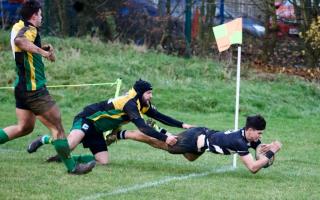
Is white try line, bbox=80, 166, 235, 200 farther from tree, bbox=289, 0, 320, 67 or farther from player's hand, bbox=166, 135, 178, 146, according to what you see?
tree, bbox=289, 0, 320, 67

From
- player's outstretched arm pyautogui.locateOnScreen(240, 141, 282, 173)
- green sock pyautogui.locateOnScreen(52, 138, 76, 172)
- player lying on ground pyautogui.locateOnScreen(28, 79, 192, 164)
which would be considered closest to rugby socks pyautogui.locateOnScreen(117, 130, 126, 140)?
player lying on ground pyautogui.locateOnScreen(28, 79, 192, 164)

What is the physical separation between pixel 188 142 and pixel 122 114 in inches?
35.5

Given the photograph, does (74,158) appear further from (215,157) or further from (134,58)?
(134,58)

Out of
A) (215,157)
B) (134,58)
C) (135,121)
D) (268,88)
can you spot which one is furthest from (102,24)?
(135,121)

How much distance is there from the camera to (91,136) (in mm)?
9578

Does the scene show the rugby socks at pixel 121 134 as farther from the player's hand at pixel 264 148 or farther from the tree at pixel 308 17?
the tree at pixel 308 17

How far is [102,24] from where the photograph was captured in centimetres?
2336

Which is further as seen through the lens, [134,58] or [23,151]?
[134,58]

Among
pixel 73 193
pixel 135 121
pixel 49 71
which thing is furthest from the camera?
pixel 49 71

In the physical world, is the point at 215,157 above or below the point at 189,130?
below

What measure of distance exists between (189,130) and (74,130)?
1.45 metres

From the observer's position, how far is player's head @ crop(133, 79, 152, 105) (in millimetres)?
9109

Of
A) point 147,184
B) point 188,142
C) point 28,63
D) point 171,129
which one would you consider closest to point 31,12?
point 28,63

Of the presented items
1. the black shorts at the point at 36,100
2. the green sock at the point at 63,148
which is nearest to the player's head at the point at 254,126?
the green sock at the point at 63,148
